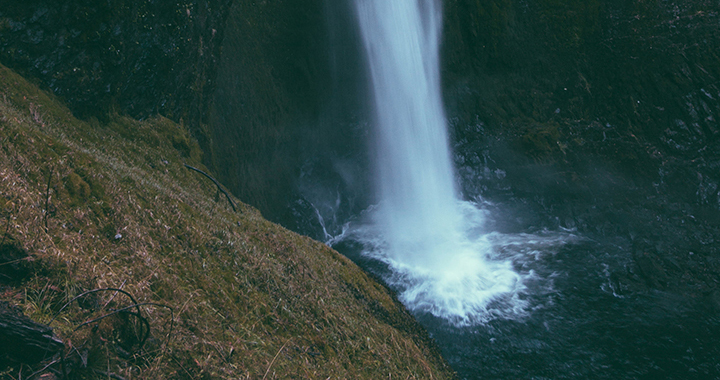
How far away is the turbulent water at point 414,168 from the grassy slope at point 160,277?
9.63 m

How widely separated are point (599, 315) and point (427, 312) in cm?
601

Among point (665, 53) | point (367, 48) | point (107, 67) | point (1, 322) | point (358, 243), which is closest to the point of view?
point (1, 322)

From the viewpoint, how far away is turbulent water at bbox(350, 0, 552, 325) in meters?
20.5

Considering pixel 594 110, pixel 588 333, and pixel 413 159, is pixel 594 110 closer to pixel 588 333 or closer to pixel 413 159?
pixel 413 159

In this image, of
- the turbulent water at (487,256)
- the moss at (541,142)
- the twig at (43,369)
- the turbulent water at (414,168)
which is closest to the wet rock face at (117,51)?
the twig at (43,369)

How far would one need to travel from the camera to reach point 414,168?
2712 centimetres

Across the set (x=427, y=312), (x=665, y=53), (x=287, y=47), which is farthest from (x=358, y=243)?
(x=665, y=53)

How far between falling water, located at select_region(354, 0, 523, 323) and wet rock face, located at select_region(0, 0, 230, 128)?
10374 millimetres

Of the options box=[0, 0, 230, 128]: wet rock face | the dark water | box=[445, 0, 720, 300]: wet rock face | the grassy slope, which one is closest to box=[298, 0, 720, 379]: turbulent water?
the dark water

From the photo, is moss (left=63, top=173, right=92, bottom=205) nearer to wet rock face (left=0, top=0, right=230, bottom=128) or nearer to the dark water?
wet rock face (left=0, top=0, right=230, bottom=128)

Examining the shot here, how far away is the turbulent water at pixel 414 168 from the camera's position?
2047 centimetres

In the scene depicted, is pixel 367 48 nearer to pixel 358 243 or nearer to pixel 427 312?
pixel 358 243

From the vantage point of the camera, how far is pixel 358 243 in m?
21.8

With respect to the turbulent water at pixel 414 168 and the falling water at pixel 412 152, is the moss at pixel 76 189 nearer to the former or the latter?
the turbulent water at pixel 414 168
